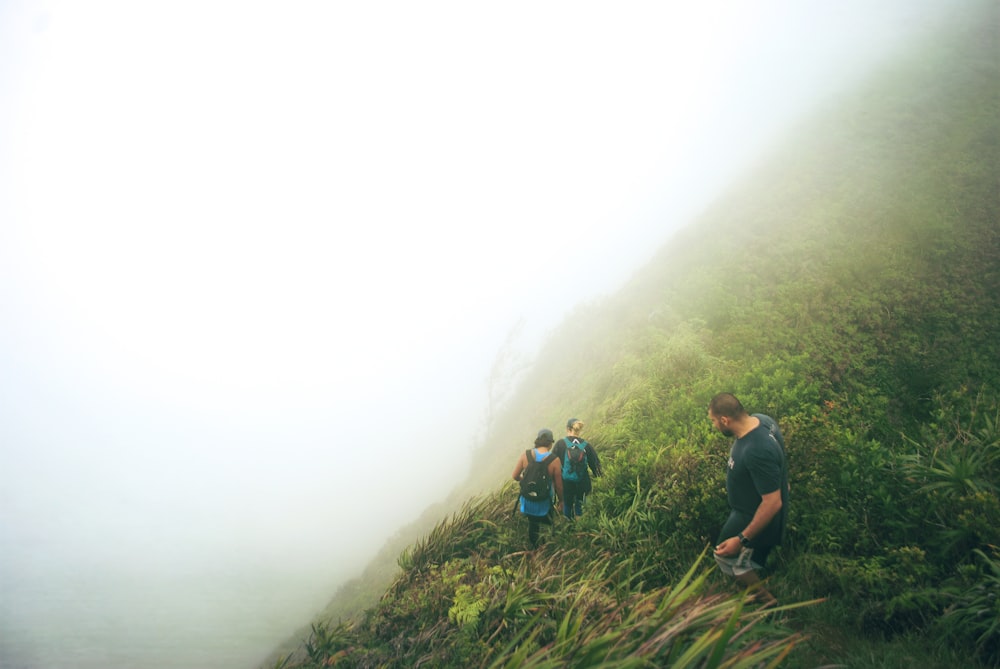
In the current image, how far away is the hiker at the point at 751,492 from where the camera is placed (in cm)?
393

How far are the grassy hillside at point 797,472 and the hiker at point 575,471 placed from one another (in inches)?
12.7

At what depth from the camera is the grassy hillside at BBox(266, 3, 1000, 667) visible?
3.64 meters

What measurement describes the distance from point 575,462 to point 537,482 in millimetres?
694

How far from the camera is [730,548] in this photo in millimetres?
4082

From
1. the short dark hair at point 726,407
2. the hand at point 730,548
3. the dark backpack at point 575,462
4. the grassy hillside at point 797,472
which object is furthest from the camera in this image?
the dark backpack at point 575,462

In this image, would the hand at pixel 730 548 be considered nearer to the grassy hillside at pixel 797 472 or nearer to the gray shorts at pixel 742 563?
the gray shorts at pixel 742 563

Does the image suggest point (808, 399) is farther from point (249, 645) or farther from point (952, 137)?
point (249, 645)

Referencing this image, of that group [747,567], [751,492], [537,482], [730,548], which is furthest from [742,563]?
[537,482]

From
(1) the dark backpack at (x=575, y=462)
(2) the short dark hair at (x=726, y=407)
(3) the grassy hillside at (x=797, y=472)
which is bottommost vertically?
(3) the grassy hillside at (x=797, y=472)

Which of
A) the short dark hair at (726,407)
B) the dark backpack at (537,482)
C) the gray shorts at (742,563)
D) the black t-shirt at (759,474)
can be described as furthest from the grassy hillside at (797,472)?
the short dark hair at (726,407)

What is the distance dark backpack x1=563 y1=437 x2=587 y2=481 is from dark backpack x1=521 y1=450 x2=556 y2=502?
1.23 ft

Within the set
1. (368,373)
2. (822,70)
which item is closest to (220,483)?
(368,373)

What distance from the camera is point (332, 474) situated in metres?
88.3

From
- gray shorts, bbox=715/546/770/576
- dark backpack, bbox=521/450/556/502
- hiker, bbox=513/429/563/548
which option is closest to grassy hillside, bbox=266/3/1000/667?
hiker, bbox=513/429/563/548
